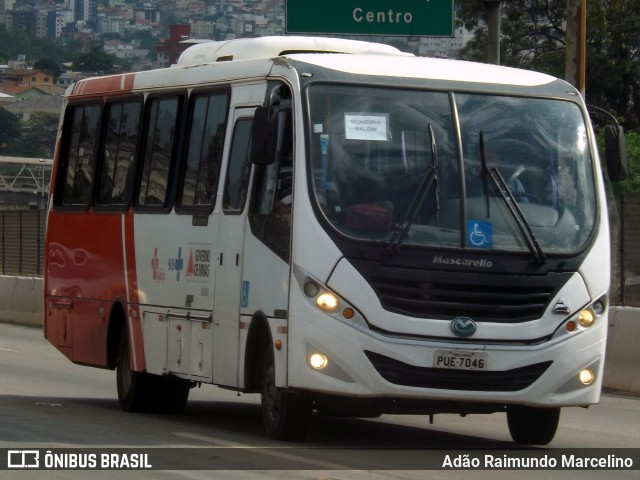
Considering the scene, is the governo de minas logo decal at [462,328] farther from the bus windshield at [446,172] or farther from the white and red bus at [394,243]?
the bus windshield at [446,172]

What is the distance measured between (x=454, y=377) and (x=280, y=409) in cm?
130

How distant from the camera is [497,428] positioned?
13945 mm

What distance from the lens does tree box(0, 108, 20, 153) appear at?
13200 cm

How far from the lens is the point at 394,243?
11.0 meters

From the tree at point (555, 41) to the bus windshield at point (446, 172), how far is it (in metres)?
33.4

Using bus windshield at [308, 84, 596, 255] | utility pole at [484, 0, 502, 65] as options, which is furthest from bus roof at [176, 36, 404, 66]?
utility pole at [484, 0, 502, 65]

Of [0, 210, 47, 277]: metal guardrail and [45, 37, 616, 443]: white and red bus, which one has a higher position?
[45, 37, 616, 443]: white and red bus

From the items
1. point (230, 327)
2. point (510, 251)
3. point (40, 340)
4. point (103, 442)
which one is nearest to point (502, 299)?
point (510, 251)

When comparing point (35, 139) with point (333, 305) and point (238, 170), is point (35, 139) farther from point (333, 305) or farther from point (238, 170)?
point (333, 305)

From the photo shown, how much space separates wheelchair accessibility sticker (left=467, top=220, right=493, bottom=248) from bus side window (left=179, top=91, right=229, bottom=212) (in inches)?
98.4

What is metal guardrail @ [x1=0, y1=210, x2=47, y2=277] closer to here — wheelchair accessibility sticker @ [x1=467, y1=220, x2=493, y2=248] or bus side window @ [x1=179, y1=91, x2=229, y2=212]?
bus side window @ [x1=179, y1=91, x2=229, y2=212]

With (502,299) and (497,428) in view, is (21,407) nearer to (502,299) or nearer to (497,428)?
(497,428)

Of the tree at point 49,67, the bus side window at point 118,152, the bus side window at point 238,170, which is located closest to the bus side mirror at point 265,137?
the bus side window at point 238,170

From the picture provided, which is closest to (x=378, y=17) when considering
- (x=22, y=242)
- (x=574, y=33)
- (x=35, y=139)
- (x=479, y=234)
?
(x=574, y=33)
